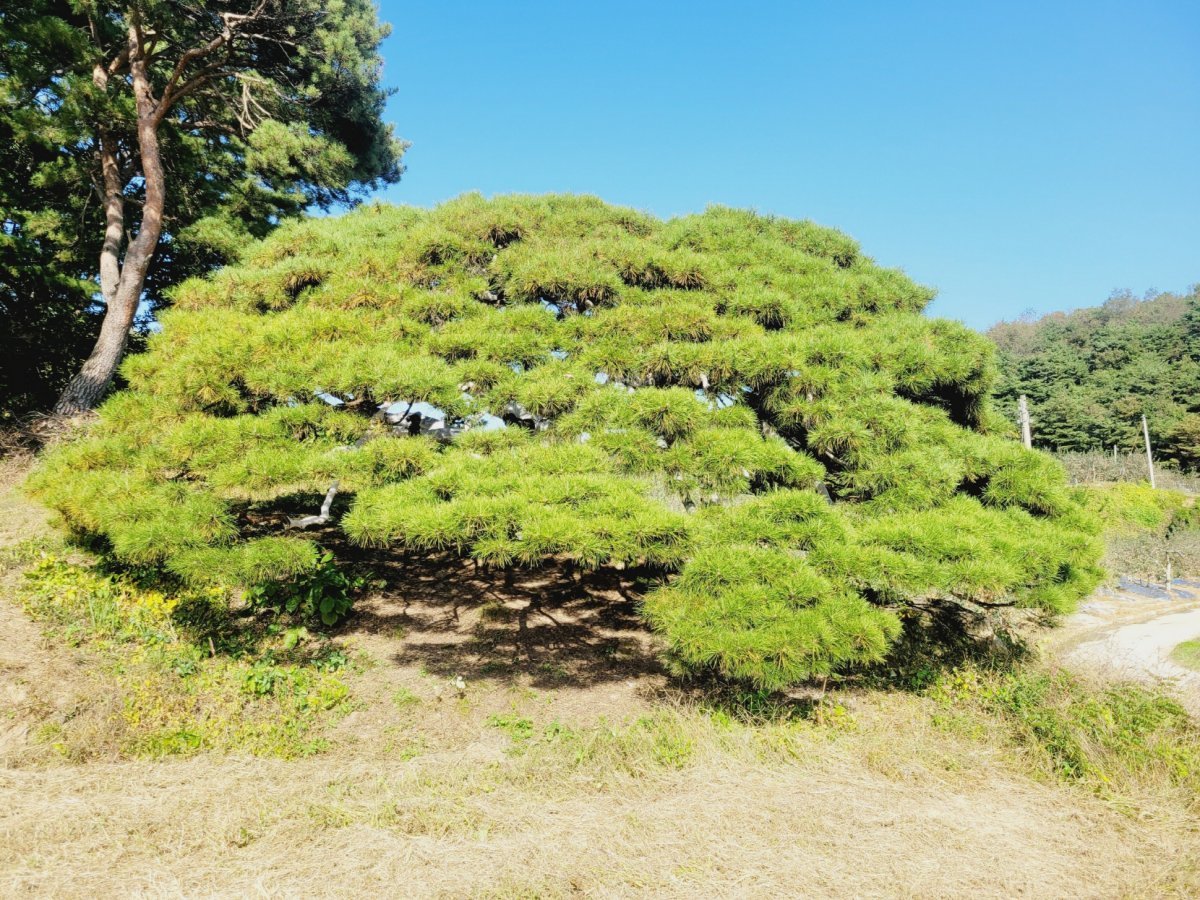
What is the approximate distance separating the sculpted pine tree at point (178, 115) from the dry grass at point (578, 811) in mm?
5761

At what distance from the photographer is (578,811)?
2557 mm

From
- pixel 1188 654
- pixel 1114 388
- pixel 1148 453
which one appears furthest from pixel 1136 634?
pixel 1114 388

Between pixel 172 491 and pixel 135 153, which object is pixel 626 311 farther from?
pixel 135 153

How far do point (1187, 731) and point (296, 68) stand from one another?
426 inches

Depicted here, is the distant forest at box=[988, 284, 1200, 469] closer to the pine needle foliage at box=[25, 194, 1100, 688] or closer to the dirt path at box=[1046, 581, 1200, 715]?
the dirt path at box=[1046, 581, 1200, 715]

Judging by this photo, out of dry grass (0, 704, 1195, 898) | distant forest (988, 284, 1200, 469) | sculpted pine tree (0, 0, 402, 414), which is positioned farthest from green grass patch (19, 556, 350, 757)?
distant forest (988, 284, 1200, 469)

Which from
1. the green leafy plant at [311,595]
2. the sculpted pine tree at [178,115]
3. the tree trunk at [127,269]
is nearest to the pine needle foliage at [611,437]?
the green leafy plant at [311,595]

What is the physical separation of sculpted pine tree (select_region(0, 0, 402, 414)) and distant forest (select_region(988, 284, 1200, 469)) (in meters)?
23.1

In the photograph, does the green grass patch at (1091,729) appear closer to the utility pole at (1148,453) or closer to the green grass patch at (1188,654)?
the green grass patch at (1188,654)

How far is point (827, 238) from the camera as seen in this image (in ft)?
18.3

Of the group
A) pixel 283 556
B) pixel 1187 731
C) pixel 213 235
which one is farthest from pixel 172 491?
pixel 213 235

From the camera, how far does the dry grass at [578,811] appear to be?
2102 mm

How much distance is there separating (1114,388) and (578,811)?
122ft

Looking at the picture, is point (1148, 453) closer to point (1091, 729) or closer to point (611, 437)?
point (1091, 729)
